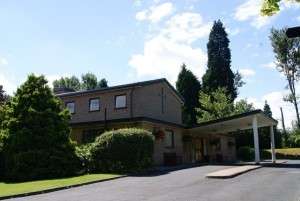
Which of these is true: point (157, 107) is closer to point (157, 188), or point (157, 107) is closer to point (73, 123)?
point (73, 123)

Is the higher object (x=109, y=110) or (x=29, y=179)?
(x=109, y=110)

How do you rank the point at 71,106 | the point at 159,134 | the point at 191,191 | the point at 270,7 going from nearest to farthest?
the point at 270,7
the point at 191,191
the point at 159,134
the point at 71,106

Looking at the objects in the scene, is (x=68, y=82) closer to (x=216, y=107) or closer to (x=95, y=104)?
(x=216, y=107)

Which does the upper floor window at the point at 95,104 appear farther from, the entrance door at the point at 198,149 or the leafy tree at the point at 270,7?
the leafy tree at the point at 270,7

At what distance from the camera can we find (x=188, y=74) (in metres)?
67.1

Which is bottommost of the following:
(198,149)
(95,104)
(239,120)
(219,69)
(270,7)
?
(198,149)

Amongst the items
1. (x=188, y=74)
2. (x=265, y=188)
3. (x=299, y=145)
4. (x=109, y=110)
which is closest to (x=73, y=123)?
(x=109, y=110)

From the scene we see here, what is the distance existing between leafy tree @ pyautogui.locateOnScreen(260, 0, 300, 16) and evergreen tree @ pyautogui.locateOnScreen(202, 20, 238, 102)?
60.5m

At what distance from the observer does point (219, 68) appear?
67.1 m

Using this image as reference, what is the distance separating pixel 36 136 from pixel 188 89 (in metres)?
44.6

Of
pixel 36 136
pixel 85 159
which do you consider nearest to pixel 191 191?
pixel 85 159

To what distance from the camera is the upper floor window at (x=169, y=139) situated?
32.9 meters

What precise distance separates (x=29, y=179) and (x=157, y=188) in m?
9.80

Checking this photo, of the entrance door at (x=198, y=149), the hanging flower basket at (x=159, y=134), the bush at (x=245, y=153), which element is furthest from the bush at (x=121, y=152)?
the bush at (x=245, y=153)
